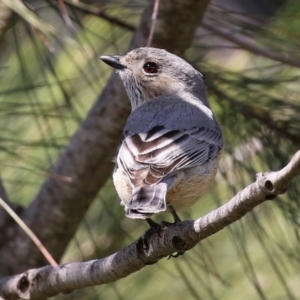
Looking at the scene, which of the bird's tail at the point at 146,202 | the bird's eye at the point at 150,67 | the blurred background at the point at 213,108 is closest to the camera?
the bird's tail at the point at 146,202

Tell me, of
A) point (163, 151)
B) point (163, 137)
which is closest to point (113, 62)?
point (163, 137)

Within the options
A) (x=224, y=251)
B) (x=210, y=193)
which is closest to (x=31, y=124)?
(x=210, y=193)

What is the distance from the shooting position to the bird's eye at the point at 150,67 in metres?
3.58

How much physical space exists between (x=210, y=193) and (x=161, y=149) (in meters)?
0.96

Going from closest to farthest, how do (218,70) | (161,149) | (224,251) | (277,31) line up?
(161,149) < (277,31) < (218,70) < (224,251)

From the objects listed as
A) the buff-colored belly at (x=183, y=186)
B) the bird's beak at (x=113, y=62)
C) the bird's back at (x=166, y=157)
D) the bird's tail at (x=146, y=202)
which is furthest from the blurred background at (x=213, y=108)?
the bird's tail at (x=146, y=202)

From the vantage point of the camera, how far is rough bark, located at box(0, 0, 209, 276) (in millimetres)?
3303

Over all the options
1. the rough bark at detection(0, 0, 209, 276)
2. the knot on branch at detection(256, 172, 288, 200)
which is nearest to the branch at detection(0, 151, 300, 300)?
the knot on branch at detection(256, 172, 288, 200)

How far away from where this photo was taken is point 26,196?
390 centimetres

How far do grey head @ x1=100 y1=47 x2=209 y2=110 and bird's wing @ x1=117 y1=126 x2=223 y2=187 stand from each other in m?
0.41

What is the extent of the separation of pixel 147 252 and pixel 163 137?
605 millimetres

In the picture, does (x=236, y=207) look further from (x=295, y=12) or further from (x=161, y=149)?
(x=295, y=12)

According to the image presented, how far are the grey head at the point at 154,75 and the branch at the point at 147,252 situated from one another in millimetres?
1008

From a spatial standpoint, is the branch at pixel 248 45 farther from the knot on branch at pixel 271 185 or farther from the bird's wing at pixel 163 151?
the knot on branch at pixel 271 185
